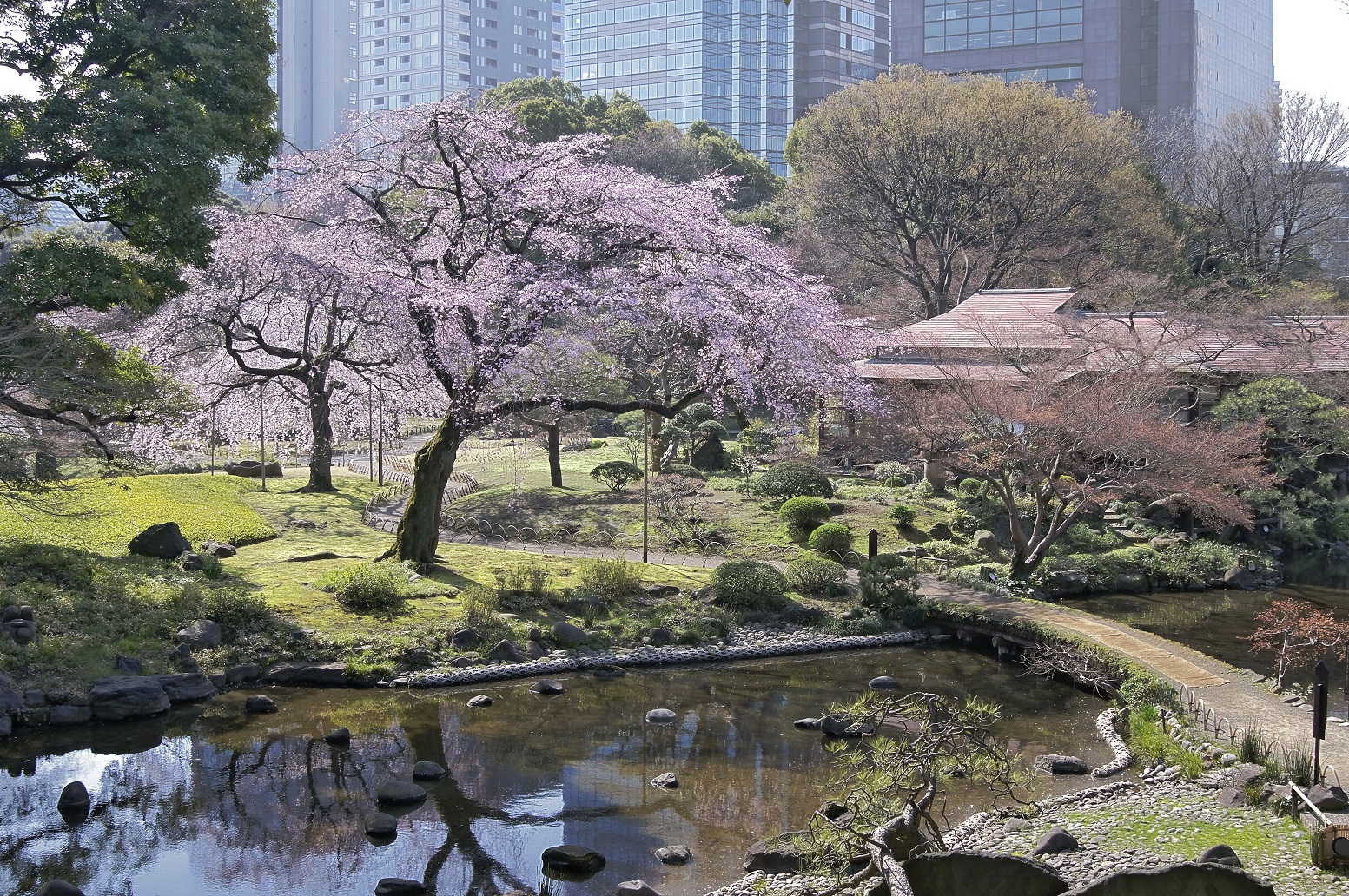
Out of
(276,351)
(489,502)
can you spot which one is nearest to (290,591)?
(276,351)

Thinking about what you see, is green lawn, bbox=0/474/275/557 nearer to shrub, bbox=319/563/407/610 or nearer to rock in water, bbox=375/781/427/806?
shrub, bbox=319/563/407/610

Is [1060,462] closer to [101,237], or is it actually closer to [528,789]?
[528,789]

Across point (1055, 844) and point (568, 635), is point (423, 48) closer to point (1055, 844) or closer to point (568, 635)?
point (568, 635)

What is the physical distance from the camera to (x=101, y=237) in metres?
20.5

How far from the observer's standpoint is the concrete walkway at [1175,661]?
1270 centimetres

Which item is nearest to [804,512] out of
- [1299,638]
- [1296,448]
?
[1299,638]

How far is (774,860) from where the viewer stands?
33.8 feet

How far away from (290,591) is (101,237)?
7859 millimetres

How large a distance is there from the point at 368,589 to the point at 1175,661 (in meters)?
12.2

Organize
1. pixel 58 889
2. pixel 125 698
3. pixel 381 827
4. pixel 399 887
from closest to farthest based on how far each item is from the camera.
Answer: pixel 58 889
pixel 399 887
pixel 381 827
pixel 125 698

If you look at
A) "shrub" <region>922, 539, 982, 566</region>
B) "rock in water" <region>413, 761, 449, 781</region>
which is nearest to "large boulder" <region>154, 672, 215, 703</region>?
"rock in water" <region>413, 761, 449, 781</region>

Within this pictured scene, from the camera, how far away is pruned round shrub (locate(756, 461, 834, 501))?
86.8ft

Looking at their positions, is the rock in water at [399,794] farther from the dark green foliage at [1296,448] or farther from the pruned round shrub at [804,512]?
the dark green foliage at [1296,448]

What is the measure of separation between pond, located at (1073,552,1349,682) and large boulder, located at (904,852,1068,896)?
10.8m
